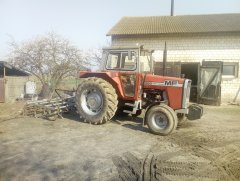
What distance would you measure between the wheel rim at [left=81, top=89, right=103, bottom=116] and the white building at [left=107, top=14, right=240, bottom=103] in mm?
7019

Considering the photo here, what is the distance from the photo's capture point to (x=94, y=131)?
763cm

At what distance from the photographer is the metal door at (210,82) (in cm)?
1419

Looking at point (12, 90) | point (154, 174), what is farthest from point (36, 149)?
point (12, 90)

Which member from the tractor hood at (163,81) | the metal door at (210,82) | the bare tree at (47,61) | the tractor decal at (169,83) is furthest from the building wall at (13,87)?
the metal door at (210,82)

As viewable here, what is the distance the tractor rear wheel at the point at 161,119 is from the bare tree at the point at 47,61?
11.8 m

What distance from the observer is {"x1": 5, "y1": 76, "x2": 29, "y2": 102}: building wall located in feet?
45.9

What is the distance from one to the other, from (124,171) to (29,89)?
1199 cm

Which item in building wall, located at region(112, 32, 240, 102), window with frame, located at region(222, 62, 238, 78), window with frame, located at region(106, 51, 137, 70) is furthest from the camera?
window with frame, located at region(222, 62, 238, 78)

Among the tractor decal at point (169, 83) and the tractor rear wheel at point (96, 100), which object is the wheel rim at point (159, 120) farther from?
the tractor rear wheel at point (96, 100)

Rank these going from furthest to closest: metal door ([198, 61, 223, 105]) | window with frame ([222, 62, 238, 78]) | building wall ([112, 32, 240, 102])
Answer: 1. window with frame ([222, 62, 238, 78])
2. building wall ([112, 32, 240, 102])
3. metal door ([198, 61, 223, 105])

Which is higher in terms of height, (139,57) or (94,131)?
(139,57)

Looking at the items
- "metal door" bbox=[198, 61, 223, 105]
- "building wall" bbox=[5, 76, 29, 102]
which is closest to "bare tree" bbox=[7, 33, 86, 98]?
"building wall" bbox=[5, 76, 29, 102]

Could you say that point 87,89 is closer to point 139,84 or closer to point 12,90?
point 139,84

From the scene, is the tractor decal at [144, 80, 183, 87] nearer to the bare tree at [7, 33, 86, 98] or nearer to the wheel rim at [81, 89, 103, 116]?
the wheel rim at [81, 89, 103, 116]
